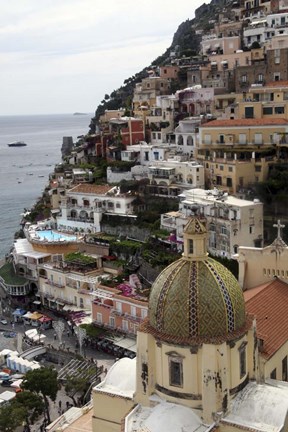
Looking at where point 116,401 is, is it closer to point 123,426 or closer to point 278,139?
point 123,426

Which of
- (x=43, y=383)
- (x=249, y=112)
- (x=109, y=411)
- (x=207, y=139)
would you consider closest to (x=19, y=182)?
(x=207, y=139)

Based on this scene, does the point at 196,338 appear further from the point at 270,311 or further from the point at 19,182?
the point at 19,182

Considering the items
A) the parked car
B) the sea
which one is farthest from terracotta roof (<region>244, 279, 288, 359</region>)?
the sea

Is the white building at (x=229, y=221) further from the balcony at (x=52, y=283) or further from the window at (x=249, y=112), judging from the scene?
the window at (x=249, y=112)

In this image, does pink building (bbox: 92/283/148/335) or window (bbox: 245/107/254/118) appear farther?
window (bbox: 245/107/254/118)

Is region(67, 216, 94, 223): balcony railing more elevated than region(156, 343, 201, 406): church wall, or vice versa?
region(156, 343, 201, 406): church wall

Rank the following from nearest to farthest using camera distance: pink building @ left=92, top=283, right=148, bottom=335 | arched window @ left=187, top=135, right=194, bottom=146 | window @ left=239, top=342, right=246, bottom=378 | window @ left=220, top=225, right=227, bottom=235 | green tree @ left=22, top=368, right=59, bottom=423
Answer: window @ left=239, top=342, right=246, bottom=378 < green tree @ left=22, top=368, right=59, bottom=423 < pink building @ left=92, top=283, right=148, bottom=335 < window @ left=220, top=225, right=227, bottom=235 < arched window @ left=187, top=135, right=194, bottom=146

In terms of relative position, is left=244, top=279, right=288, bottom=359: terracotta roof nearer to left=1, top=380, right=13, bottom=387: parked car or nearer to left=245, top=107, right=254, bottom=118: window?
left=1, top=380, right=13, bottom=387: parked car
